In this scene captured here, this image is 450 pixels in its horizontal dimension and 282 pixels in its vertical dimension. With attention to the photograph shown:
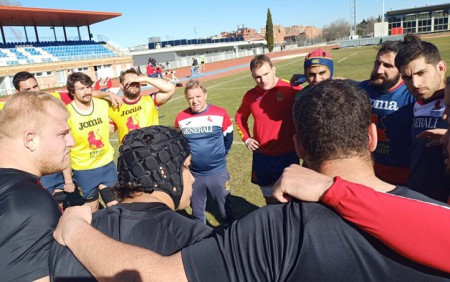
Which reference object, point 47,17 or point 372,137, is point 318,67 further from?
point 47,17

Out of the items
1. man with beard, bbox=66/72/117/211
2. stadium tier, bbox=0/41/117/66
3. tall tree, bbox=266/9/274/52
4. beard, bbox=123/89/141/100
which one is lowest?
man with beard, bbox=66/72/117/211

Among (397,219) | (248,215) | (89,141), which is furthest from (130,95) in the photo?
(397,219)

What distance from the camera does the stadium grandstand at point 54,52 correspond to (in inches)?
1314

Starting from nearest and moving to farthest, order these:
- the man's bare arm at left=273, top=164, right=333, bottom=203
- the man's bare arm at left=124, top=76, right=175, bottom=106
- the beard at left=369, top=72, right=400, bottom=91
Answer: the man's bare arm at left=273, top=164, right=333, bottom=203
the beard at left=369, top=72, right=400, bottom=91
the man's bare arm at left=124, top=76, right=175, bottom=106

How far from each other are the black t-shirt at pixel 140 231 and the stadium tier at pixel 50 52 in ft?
125

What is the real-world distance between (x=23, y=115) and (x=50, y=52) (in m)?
43.6

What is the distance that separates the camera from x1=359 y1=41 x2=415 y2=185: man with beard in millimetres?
3490

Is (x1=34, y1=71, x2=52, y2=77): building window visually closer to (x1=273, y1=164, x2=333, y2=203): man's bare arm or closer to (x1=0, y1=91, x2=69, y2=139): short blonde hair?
(x1=0, y1=91, x2=69, y2=139): short blonde hair

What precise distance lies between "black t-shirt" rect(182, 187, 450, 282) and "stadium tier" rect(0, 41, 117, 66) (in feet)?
127

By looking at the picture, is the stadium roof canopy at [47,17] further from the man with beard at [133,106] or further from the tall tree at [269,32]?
the tall tree at [269,32]

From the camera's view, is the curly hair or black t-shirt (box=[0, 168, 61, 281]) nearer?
the curly hair

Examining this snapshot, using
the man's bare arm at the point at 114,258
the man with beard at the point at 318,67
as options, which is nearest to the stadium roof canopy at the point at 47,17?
the man with beard at the point at 318,67

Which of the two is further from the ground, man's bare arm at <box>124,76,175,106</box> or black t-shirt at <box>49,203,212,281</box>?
man's bare arm at <box>124,76,175,106</box>

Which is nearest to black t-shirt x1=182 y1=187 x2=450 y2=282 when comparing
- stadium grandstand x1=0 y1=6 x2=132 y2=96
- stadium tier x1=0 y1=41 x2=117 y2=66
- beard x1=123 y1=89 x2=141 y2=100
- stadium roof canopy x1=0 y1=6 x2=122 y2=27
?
beard x1=123 y1=89 x2=141 y2=100
